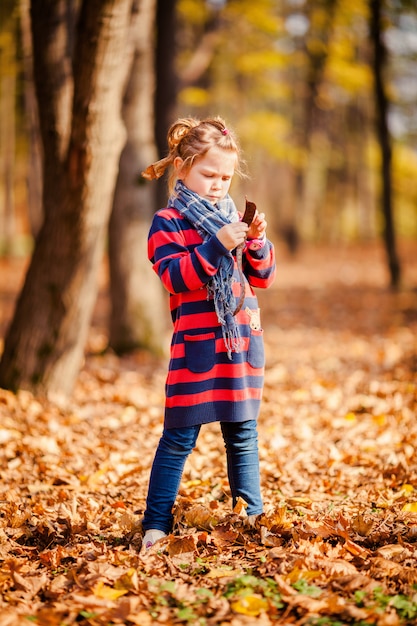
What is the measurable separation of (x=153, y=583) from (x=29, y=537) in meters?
0.88

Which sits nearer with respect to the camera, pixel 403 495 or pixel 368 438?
pixel 403 495

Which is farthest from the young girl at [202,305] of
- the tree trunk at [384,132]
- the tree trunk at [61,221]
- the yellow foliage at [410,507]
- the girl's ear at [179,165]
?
the tree trunk at [384,132]

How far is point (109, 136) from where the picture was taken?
504 cm

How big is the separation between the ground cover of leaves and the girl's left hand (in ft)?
4.18

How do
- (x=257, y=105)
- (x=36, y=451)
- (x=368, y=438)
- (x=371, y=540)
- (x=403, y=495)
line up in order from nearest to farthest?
1. (x=371, y=540)
2. (x=403, y=495)
3. (x=36, y=451)
4. (x=368, y=438)
5. (x=257, y=105)

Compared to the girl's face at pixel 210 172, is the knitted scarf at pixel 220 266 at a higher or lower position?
lower

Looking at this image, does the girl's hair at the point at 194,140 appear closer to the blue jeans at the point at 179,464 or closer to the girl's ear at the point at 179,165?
the girl's ear at the point at 179,165

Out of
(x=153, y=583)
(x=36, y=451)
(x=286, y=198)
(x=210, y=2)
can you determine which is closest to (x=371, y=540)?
(x=153, y=583)

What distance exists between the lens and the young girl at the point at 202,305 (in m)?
2.88

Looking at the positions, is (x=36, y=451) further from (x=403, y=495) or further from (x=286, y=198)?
(x=286, y=198)

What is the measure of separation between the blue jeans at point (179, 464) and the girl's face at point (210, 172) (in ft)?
3.52

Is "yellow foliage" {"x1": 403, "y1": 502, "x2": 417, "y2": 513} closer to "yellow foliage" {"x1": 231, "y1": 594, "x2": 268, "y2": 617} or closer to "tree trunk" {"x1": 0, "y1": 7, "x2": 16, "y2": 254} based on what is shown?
"yellow foliage" {"x1": 231, "y1": 594, "x2": 268, "y2": 617}

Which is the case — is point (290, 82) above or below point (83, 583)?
above

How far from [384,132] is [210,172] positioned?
9632mm
